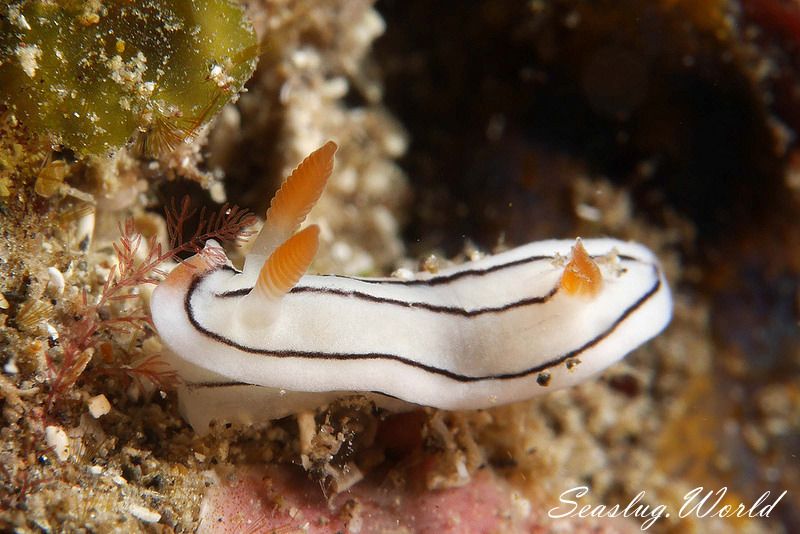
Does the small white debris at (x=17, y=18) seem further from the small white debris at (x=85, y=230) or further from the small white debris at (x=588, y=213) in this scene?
the small white debris at (x=588, y=213)

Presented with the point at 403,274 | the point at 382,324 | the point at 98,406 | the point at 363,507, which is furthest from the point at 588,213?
the point at 98,406

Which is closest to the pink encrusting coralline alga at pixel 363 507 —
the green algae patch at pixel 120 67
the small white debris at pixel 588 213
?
the green algae patch at pixel 120 67

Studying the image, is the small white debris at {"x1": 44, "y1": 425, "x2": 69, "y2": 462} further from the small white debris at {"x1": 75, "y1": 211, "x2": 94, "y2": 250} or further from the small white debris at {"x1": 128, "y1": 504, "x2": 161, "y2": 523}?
the small white debris at {"x1": 75, "y1": 211, "x2": 94, "y2": 250}

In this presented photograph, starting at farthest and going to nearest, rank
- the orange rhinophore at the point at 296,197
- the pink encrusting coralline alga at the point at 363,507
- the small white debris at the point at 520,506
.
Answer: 1. the small white debris at the point at 520,506
2. the pink encrusting coralline alga at the point at 363,507
3. the orange rhinophore at the point at 296,197

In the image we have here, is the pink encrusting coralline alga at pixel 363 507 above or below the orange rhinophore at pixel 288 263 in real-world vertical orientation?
below

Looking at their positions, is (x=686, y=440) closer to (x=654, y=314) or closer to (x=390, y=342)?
(x=654, y=314)

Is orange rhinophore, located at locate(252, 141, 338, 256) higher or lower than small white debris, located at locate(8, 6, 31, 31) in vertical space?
lower

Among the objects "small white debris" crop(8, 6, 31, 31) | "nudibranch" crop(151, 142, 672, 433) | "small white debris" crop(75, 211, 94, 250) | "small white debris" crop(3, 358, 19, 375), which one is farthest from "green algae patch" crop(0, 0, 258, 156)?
"small white debris" crop(3, 358, 19, 375)
